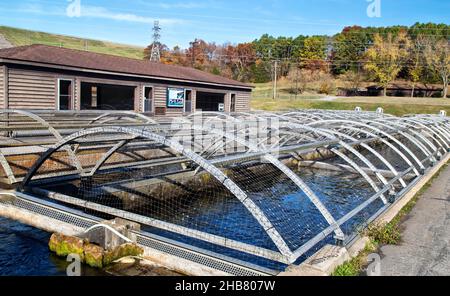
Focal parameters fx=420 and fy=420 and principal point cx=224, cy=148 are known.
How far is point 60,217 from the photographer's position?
6.56 meters

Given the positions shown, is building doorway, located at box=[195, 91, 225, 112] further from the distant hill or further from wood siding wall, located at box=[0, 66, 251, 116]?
the distant hill

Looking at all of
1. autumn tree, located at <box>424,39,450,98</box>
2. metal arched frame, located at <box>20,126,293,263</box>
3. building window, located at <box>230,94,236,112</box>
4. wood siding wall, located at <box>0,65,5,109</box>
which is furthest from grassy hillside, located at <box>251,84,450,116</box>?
metal arched frame, located at <box>20,126,293,263</box>

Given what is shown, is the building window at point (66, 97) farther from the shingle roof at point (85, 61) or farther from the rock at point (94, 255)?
the rock at point (94, 255)

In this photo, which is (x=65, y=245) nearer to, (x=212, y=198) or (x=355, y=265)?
(x=355, y=265)

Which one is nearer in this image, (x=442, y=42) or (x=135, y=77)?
(x=135, y=77)

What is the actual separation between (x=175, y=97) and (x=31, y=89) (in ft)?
24.7

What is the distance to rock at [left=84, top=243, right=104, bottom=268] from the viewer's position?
548 centimetres

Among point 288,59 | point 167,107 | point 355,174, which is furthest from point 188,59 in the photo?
point 355,174

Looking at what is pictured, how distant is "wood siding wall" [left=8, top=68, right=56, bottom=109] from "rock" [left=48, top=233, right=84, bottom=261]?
9.41m

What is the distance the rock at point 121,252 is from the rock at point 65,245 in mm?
391

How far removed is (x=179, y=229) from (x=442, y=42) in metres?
60.8

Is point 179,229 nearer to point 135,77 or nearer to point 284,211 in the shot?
point 284,211

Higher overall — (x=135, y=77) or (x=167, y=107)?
(x=135, y=77)

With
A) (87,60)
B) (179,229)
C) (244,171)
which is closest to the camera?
(179,229)
